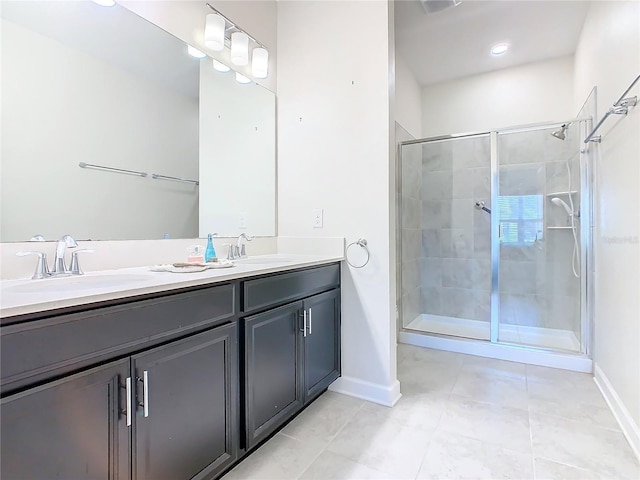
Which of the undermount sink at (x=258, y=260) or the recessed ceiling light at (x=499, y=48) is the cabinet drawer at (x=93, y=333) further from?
the recessed ceiling light at (x=499, y=48)

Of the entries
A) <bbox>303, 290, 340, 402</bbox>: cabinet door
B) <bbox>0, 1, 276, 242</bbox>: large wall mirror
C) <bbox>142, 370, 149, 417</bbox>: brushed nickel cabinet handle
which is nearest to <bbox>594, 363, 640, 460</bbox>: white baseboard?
<bbox>303, 290, 340, 402</bbox>: cabinet door

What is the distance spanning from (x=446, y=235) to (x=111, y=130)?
3.05 meters

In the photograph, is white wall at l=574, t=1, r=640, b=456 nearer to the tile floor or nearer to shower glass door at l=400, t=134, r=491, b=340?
the tile floor

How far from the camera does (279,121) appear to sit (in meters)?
2.34

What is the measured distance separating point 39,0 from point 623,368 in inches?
122

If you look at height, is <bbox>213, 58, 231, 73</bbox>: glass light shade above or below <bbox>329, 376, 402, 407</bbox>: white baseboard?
above

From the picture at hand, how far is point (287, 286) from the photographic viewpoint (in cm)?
160

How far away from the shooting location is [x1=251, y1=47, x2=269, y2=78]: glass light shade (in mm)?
2131

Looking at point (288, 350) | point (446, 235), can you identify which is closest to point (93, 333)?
point (288, 350)

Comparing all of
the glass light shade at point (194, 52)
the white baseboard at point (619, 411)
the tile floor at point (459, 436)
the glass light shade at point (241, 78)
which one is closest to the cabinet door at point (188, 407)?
the tile floor at point (459, 436)

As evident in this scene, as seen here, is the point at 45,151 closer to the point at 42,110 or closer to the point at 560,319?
the point at 42,110

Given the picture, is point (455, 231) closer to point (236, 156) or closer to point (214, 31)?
point (236, 156)

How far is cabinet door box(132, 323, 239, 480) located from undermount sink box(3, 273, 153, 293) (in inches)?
12.5

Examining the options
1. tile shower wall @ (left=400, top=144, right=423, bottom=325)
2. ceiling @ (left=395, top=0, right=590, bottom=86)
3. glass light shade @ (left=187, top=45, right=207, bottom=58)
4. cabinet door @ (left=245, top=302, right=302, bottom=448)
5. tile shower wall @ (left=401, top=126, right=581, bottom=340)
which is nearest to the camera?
cabinet door @ (left=245, top=302, right=302, bottom=448)
